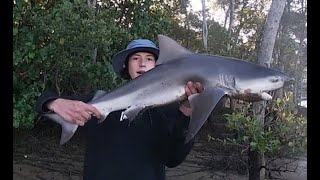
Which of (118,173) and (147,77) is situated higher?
(147,77)

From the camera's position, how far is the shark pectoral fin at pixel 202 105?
1405 mm

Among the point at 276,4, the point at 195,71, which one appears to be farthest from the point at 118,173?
the point at 276,4

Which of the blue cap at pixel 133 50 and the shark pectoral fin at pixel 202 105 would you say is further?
the blue cap at pixel 133 50

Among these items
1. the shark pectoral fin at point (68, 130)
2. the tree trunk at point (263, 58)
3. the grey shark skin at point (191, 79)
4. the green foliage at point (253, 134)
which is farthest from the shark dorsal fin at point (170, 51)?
the tree trunk at point (263, 58)

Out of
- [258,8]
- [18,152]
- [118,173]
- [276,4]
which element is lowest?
[18,152]

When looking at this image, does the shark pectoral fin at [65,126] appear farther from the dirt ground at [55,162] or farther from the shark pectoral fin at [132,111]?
the dirt ground at [55,162]

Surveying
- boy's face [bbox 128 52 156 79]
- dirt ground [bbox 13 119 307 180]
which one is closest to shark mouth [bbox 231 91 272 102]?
boy's face [bbox 128 52 156 79]

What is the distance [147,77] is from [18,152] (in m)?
4.58

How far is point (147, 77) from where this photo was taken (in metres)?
1.61

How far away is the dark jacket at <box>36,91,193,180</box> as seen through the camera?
1765 millimetres

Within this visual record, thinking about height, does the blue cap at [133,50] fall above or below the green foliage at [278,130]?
above

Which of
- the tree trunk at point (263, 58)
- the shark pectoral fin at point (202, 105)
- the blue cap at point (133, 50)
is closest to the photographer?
the shark pectoral fin at point (202, 105)

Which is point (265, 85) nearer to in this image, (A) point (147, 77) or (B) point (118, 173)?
(A) point (147, 77)
